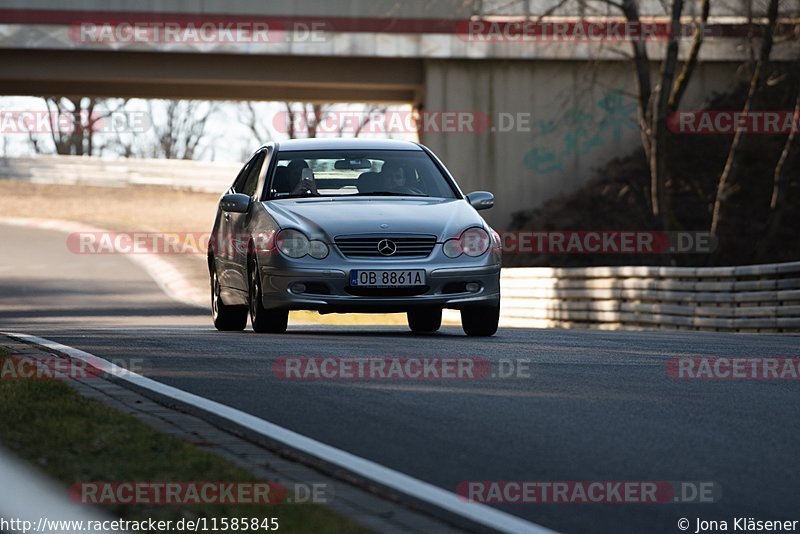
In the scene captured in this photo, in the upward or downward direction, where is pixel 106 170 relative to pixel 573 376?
downward

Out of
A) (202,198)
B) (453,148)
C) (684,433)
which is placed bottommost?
(202,198)

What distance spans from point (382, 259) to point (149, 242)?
31.8m

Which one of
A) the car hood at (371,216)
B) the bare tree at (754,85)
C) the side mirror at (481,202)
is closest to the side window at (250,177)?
the car hood at (371,216)

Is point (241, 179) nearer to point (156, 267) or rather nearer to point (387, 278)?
point (387, 278)

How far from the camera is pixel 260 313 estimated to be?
12.9 meters

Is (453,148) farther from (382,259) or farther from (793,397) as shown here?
(793,397)

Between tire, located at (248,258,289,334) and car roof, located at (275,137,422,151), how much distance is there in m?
1.42

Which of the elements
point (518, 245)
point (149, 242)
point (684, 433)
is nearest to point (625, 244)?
point (518, 245)

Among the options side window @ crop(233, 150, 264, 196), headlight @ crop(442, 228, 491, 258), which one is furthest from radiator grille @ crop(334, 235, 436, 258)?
side window @ crop(233, 150, 264, 196)

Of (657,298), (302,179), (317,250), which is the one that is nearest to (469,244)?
(317,250)

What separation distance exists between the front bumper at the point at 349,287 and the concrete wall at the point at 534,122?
23.2 meters

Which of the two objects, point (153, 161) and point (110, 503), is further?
point (153, 161)

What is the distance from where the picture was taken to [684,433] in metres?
7.02

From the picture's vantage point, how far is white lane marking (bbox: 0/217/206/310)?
1234 inches
